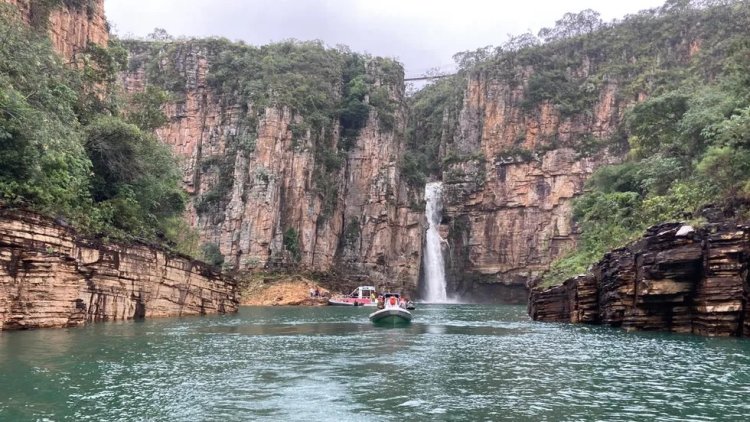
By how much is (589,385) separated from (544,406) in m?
2.49

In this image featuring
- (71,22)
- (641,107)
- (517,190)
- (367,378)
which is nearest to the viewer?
(367,378)

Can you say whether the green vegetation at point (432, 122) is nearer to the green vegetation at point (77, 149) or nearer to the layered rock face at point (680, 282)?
the green vegetation at point (77, 149)

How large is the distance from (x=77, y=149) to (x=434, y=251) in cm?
6468

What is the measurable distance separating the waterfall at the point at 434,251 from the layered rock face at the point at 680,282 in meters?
54.9

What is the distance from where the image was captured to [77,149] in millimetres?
25938

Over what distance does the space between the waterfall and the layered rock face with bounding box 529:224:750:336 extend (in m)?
54.9

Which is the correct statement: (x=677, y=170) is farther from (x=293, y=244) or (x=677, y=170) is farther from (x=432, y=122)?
(x=432, y=122)

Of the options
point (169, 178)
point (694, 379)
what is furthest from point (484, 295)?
point (694, 379)

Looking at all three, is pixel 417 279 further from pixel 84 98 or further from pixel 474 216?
pixel 84 98

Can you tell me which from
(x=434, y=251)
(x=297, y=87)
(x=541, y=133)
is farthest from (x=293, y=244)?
(x=541, y=133)

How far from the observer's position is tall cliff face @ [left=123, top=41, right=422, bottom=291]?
76188 mm

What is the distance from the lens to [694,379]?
1350 centimetres

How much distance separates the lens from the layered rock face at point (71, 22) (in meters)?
33.8

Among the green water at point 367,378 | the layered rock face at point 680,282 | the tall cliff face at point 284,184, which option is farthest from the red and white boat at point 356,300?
the green water at point 367,378
